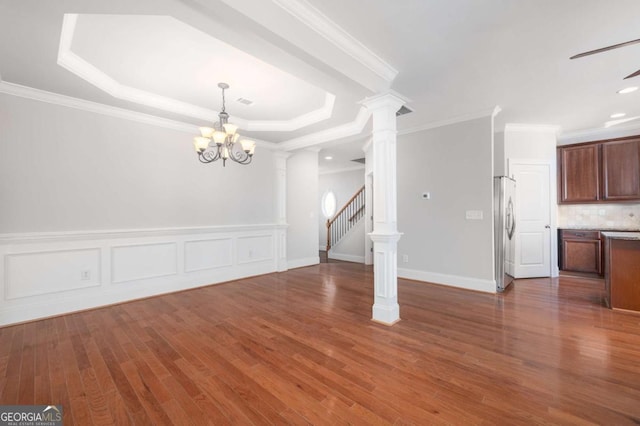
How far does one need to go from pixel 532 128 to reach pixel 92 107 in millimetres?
7491

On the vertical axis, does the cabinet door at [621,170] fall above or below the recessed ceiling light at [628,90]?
below

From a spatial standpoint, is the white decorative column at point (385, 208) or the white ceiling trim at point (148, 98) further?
the white decorative column at point (385, 208)

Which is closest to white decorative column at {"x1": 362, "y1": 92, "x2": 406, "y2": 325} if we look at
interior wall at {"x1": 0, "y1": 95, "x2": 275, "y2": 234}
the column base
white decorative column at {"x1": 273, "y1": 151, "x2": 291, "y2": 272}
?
the column base

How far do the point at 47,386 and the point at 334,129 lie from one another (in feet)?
15.9

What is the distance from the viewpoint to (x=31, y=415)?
1775mm

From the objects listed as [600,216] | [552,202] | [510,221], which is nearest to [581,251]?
[600,216]

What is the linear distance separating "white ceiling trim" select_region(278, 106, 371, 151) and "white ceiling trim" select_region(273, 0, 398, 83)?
1.29m

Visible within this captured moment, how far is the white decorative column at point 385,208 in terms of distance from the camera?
3.26 metres

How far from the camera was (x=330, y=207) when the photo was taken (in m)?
10.2

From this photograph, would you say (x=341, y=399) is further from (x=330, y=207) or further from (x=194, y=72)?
(x=330, y=207)

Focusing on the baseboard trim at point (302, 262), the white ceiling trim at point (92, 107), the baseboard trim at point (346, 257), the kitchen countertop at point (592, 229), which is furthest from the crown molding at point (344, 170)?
the white ceiling trim at point (92, 107)

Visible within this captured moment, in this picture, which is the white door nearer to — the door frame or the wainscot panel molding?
the door frame

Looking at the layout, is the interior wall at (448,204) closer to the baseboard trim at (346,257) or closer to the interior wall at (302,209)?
the baseboard trim at (346,257)

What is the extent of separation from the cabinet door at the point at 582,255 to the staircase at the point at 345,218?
4.64m
